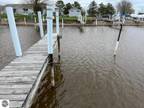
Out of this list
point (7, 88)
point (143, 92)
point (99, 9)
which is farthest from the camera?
point (99, 9)

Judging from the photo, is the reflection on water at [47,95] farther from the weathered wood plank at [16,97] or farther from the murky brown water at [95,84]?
the weathered wood plank at [16,97]

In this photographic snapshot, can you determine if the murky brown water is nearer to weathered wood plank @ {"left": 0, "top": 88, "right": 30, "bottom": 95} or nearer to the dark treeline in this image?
weathered wood plank @ {"left": 0, "top": 88, "right": 30, "bottom": 95}

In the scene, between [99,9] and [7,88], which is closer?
[7,88]

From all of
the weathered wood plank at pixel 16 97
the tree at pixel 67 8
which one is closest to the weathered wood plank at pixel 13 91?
the weathered wood plank at pixel 16 97

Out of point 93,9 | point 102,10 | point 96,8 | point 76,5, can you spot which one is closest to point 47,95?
point 102,10

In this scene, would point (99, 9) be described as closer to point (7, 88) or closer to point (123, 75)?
point (123, 75)

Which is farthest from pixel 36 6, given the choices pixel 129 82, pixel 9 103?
pixel 9 103

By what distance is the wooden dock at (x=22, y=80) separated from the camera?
4289mm

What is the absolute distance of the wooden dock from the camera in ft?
14.1

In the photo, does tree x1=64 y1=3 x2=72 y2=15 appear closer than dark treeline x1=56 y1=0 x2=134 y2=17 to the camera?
No

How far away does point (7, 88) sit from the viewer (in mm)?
4809

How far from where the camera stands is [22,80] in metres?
5.32

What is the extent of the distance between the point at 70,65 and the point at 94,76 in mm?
1815

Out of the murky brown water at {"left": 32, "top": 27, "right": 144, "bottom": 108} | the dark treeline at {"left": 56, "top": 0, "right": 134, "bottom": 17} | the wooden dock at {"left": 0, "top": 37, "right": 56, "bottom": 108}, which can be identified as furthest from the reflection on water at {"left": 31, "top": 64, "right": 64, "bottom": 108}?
the dark treeline at {"left": 56, "top": 0, "right": 134, "bottom": 17}
